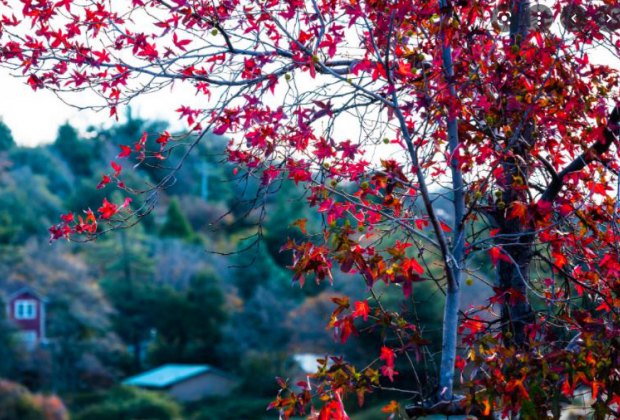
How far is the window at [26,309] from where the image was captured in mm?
23953

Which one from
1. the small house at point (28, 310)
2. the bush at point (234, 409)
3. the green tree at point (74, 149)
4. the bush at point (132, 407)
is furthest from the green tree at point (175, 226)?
the bush at point (132, 407)

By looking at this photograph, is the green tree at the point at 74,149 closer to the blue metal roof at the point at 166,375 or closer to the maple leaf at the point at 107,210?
the blue metal roof at the point at 166,375

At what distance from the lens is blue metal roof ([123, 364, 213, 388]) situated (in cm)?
2394

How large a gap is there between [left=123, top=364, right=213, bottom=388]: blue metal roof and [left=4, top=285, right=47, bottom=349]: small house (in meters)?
2.86

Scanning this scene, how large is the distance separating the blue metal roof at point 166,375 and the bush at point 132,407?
50cm

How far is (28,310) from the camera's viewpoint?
24.4m

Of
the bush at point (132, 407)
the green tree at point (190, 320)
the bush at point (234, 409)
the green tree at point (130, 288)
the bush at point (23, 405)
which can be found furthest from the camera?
the green tree at point (130, 288)

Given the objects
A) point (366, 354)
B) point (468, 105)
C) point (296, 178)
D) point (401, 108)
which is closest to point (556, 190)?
point (468, 105)

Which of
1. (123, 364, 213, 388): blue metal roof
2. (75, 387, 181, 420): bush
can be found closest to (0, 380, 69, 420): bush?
(75, 387, 181, 420): bush

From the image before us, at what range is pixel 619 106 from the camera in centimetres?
295

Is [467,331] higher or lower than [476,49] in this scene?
lower

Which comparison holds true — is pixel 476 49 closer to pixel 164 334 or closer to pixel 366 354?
pixel 366 354

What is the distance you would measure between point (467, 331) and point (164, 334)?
75.4 ft

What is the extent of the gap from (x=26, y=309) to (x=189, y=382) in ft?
16.4
